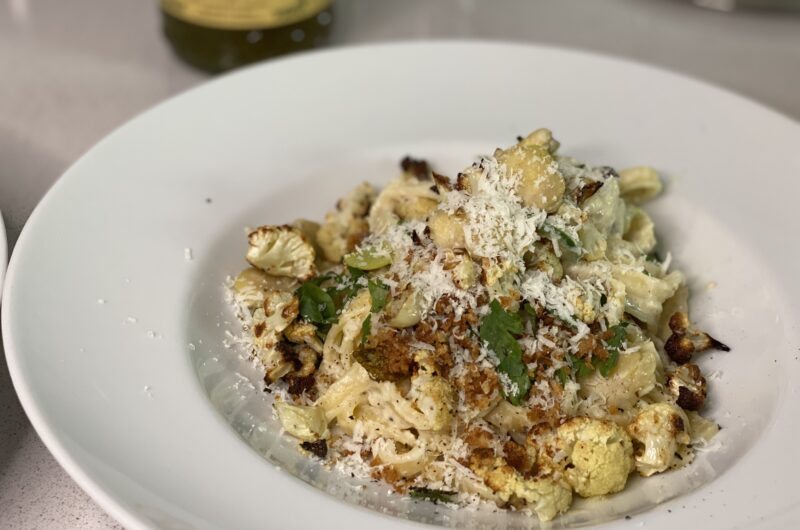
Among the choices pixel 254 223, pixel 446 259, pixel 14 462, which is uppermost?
pixel 446 259

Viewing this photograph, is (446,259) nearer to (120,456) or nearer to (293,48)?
(120,456)

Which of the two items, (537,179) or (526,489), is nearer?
(526,489)

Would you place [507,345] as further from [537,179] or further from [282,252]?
[282,252]

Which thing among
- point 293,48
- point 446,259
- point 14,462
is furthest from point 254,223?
point 293,48

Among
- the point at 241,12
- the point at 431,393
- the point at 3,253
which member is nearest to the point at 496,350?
the point at 431,393

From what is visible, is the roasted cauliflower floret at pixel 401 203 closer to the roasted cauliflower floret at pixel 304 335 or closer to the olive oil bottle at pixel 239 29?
the roasted cauliflower floret at pixel 304 335

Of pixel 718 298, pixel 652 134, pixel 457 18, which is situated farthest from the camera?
pixel 457 18

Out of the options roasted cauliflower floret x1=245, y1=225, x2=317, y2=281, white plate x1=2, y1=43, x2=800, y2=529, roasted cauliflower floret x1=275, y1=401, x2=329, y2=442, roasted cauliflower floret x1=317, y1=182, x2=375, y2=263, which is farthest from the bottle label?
roasted cauliflower floret x1=275, y1=401, x2=329, y2=442
